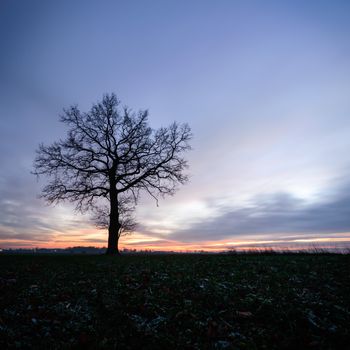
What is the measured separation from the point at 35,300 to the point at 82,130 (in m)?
20.7

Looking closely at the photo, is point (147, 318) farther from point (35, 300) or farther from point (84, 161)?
point (84, 161)

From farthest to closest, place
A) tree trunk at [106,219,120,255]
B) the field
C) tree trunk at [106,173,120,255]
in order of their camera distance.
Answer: tree trunk at [106,173,120,255] < tree trunk at [106,219,120,255] < the field

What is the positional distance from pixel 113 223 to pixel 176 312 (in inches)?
742

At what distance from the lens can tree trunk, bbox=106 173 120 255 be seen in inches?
891

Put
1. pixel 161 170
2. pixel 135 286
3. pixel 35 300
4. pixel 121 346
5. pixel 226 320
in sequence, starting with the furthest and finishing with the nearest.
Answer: pixel 161 170
pixel 135 286
pixel 35 300
pixel 226 320
pixel 121 346

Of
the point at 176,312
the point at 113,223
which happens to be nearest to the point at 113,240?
the point at 113,223

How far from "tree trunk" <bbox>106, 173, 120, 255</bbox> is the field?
14225 mm

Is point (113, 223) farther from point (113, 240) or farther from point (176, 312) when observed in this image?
point (176, 312)

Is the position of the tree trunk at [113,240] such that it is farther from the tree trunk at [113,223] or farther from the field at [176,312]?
the field at [176,312]

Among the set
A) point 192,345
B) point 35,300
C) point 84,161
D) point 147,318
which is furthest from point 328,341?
point 84,161

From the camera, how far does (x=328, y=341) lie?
4379 mm

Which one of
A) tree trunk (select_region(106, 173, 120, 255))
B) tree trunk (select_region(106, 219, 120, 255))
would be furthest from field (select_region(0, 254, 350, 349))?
tree trunk (select_region(106, 173, 120, 255))

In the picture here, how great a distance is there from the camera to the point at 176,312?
18.3ft

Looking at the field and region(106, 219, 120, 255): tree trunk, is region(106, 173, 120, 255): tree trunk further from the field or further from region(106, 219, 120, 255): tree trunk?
the field
